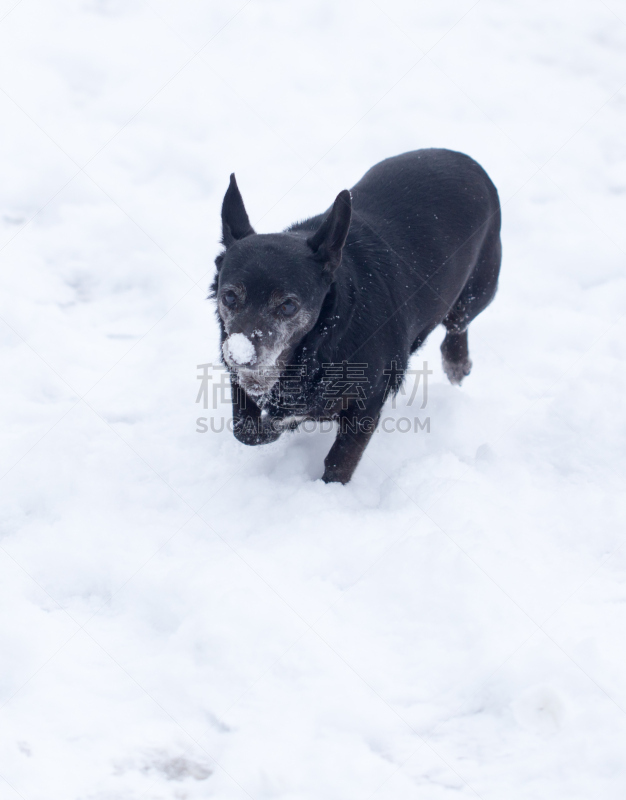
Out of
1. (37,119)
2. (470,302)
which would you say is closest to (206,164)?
(37,119)

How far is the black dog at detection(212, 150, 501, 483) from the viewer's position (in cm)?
290

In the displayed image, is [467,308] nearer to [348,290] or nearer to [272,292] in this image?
[348,290]

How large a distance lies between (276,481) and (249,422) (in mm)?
315

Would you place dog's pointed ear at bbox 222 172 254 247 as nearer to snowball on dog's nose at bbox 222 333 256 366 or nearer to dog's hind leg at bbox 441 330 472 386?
snowball on dog's nose at bbox 222 333 256 366

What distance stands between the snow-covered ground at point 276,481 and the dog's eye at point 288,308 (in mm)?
849

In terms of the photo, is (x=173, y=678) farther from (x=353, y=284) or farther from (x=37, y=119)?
(x=37, y=119)

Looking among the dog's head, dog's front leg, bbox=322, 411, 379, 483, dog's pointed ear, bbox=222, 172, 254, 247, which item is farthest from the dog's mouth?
dog's pointed ear, bbox=222, 172, 254, 247

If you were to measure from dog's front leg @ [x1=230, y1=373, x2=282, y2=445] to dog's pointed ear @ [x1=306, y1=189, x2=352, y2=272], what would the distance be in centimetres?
75

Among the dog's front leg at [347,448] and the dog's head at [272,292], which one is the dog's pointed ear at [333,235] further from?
the dog's front leg at [347,448]

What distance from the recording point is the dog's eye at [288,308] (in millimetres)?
2879

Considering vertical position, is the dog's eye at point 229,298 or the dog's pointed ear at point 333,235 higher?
the dog's pointed ear at point 333,235

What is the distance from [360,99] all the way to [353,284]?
445 cm

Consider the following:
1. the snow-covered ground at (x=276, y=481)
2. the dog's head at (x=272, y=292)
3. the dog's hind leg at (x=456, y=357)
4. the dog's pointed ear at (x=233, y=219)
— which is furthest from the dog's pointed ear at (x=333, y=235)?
the dog's hind leg at (x=456, y=357)

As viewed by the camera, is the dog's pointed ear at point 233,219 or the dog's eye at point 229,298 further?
the dog's pointed ear at point 233,219
